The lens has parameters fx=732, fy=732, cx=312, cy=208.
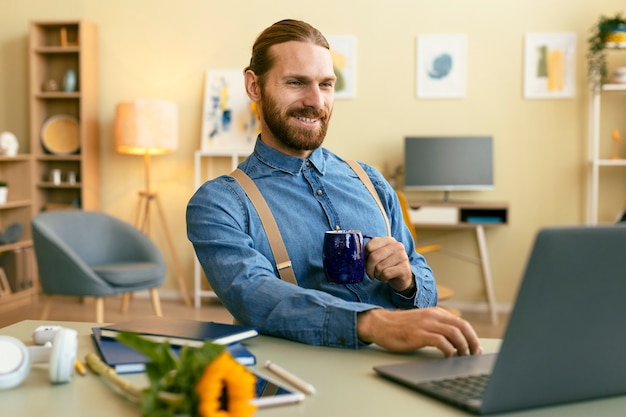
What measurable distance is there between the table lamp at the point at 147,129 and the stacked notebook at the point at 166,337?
3.99 m

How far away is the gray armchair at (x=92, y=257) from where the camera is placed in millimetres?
3883

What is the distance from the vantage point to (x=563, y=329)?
824 mm

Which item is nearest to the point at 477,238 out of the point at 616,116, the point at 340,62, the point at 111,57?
the point at 616,116

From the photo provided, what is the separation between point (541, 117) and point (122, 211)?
3.21 metres

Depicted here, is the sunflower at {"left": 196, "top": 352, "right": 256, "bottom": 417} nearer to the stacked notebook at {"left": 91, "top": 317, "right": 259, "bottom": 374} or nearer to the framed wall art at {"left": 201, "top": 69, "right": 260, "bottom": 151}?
the stacked notebook at {"left": 91, "top": 317, "right": 259, "bottom": 374}

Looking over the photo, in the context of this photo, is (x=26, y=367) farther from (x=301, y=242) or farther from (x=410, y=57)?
(x=410, y=57)

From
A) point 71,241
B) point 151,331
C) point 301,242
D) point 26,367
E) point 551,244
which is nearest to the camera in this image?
point 551,244

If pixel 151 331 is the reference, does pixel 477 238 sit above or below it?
below

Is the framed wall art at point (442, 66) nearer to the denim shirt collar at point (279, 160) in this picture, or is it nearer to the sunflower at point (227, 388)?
the denim shirt collar at point (279, 160)

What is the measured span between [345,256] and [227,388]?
729 millimetres

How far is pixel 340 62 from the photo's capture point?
5.35 metres

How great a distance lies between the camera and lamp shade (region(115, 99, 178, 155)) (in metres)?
5.09

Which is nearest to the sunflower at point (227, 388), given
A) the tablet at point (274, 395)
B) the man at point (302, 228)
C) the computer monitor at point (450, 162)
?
the tablet at point (274, 395)

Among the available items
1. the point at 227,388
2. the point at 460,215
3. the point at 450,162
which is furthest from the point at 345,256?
the point at 450,162
